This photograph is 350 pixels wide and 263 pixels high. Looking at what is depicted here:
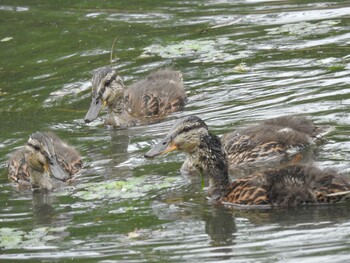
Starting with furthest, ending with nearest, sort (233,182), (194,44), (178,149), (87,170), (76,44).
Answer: (76,44) → (194,44) → (87,170) → (178,149) → (233,182)

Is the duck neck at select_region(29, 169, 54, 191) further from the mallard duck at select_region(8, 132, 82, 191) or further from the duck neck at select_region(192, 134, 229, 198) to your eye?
the duck neck at select_region(192, 134, 229, 198)

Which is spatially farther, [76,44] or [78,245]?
[76,44]

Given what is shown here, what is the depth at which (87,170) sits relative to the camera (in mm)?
11180

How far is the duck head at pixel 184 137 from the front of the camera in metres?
10.3

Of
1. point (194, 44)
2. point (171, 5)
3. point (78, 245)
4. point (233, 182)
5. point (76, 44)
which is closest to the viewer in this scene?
point (78, 245)

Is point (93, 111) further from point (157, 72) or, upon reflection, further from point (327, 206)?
point (327, 206)

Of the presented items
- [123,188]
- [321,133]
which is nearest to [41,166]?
[123,188]

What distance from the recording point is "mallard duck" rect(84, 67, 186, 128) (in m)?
13.3

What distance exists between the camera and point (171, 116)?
43.3 feet

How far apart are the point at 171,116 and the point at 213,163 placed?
10.8 ft

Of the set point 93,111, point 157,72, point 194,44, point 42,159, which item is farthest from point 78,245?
point 194,44

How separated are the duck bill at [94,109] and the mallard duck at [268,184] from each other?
9.30ft

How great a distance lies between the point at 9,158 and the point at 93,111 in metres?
1.80

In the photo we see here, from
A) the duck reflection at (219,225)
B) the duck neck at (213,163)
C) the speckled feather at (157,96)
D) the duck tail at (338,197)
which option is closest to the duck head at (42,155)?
the duck neck at (213,163)
